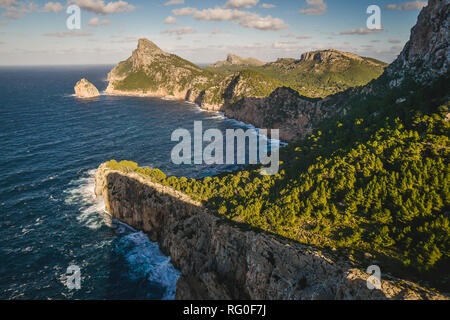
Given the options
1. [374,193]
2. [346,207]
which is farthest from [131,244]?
[374,193]

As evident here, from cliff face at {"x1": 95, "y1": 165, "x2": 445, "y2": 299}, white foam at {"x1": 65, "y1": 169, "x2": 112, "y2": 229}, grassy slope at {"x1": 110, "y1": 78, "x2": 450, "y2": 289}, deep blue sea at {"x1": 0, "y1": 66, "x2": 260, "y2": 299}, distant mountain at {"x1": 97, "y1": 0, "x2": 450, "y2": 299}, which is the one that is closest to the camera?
cliff face at {"x1": 95, "y1": 165, "x2": 445, "y2": 299}

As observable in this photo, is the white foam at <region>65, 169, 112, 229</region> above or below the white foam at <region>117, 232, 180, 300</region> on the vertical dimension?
above

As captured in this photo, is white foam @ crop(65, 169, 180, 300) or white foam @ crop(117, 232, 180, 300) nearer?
white foam @ crop(117, 232, 180, 300)

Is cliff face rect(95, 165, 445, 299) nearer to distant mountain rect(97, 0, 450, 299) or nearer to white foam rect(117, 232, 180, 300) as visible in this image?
distant mountain rect(97, 0, 450, 299)

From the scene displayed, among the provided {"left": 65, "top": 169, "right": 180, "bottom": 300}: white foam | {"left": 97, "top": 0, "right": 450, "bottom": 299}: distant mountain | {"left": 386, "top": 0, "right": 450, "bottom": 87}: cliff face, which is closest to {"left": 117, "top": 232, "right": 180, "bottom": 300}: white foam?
{"left": 65, "top": 169, "right": 180, "bottom": 300}: white foam

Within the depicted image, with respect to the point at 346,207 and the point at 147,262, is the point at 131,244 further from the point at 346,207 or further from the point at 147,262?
the point at 346,207

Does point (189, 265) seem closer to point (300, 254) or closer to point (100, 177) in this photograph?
point (300, 254)

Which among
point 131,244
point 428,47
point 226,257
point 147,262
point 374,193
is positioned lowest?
point 147,262
